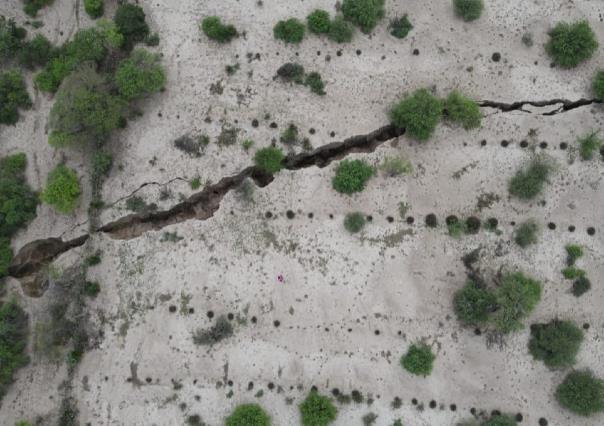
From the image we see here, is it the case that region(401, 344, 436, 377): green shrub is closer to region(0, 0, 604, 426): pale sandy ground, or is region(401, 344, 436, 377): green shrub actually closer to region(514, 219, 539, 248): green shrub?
region(0, 0, 604, 426): pale sandy ground

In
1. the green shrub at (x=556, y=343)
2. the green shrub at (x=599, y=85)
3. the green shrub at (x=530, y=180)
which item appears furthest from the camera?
the green shrub at (x=599, y=85)

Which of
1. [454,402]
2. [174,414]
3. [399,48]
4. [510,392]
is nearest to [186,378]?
[174,414]

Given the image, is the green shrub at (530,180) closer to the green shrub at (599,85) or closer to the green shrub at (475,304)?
the green shrub at (599,85)

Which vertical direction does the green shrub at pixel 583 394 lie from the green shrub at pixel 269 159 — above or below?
below

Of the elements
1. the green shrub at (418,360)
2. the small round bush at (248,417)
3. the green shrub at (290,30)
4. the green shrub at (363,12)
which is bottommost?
the small round bush at (248,417)

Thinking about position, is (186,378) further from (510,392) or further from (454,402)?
(510,392)

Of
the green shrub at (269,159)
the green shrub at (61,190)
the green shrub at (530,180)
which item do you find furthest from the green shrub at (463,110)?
the green shrub at (61,190)

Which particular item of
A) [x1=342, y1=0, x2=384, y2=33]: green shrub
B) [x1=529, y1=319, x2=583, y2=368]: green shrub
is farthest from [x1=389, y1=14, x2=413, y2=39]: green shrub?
[x1=529, y1=319, x2=583, y2=368]: green shrub
